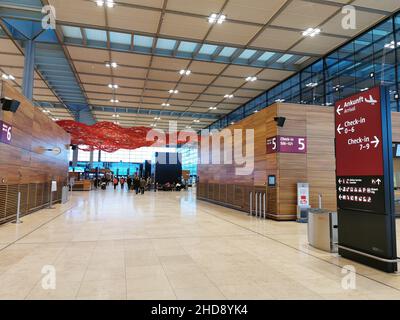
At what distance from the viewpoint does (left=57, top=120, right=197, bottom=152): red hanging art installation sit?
1677 centimetres

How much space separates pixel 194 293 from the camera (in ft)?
9.80

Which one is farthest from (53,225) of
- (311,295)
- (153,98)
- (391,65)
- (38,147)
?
(153,98)

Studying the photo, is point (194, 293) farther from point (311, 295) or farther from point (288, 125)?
point (288, 125)

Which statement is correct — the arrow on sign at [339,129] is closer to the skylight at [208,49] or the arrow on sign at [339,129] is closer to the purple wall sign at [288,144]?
the purple wall sign at [288,144]

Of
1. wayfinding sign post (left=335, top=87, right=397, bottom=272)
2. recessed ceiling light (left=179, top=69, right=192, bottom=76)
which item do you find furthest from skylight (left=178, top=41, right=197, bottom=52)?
wayfinding sign post (left=335, top=87, right=397, bottom=272)

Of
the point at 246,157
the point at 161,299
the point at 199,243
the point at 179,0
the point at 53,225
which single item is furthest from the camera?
the point at 246,157

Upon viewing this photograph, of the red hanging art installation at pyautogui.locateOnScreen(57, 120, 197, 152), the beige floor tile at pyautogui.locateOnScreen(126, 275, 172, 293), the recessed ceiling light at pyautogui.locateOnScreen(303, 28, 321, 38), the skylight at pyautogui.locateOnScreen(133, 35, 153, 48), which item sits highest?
the skylight at pyautogui.locateOnScreen(133, 35, 153, 48)

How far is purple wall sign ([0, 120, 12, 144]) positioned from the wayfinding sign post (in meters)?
7.29

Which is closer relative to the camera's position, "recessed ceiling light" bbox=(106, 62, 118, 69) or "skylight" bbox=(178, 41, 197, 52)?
"skylight" bbox=(178, 41, 197, 52)

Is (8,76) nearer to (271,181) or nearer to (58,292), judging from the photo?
(271,181)

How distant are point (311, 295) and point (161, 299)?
1.54m

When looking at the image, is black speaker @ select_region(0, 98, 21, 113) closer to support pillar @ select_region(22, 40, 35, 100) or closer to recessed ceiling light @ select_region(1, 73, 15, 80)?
support pillar @ select_region(22, 40, 35, 100)

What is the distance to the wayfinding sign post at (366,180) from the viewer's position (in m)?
3.79

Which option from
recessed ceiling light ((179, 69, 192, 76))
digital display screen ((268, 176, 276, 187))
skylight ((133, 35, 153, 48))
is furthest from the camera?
recessed ceiling light ((179, 69, 192, 76))
